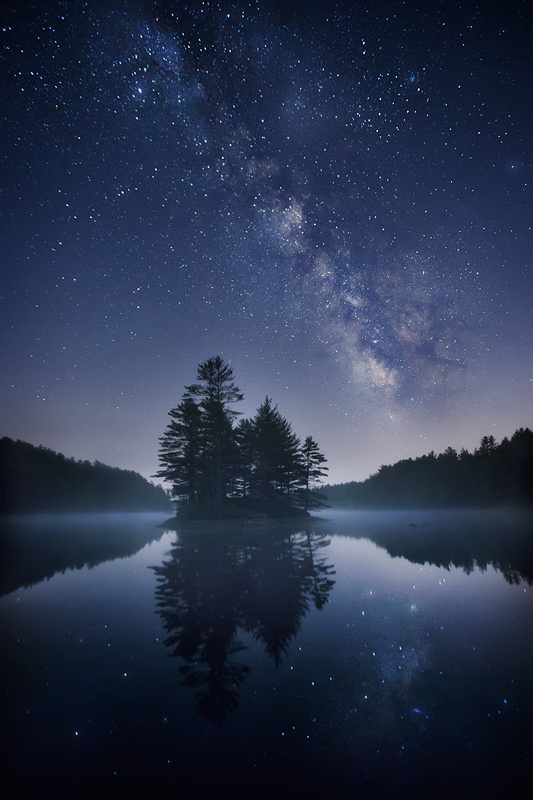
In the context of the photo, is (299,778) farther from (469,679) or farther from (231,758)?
(469,679)

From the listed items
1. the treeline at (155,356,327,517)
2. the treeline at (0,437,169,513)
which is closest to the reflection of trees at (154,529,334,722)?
the treeline at (155,356,327,517)

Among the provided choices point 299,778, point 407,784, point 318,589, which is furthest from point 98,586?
point 407,784

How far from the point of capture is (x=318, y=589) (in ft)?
34.0

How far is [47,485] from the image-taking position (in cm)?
8588

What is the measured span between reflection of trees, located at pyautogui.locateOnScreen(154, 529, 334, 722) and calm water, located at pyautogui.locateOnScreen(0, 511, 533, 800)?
0.18 feet

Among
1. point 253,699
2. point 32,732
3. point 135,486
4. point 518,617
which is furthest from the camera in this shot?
point 135,486

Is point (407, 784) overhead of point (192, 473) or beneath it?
beneath

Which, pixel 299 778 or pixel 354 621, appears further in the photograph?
pixel 354 621

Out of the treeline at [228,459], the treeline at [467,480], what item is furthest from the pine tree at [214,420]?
the treeline at [467,480]

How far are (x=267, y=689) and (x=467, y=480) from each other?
Result: 311ft

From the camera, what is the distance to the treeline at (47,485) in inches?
2896

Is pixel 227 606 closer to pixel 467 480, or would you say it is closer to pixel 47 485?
pixel 467 480

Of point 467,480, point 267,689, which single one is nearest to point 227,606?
point 267,689

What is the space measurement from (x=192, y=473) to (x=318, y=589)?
30.8 m
